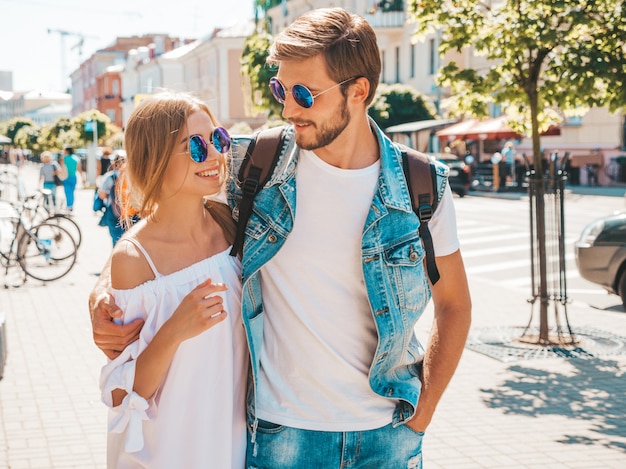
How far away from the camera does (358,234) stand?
2.44 meters

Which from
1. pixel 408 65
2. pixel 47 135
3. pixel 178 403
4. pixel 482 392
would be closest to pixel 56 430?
pixel 482 392

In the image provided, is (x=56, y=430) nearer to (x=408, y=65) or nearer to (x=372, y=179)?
(x=372, y=179)

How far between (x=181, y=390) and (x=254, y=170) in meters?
0.64

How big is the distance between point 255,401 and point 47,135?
6797 centimetres

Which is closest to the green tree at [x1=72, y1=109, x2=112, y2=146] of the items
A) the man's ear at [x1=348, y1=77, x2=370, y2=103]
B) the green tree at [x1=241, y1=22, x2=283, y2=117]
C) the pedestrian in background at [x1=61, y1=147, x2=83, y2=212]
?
the green tree at [x1=241, y1=22, x2=283, y2=117]

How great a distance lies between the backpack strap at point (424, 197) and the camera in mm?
2494

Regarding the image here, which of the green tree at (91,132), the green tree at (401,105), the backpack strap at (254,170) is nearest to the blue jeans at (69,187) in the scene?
the green tree at (401,105)

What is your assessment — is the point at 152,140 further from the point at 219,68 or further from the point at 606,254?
the point at 219,68

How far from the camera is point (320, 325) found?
2400 millimetres

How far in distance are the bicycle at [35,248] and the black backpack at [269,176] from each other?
905 centimetres

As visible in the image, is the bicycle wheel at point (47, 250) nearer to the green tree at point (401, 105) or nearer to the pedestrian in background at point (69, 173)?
the pedestrian in background at point (69, 173)

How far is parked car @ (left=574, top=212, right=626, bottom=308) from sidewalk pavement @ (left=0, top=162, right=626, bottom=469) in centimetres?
67

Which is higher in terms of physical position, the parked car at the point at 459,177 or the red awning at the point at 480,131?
the red awning at the point at 480,131

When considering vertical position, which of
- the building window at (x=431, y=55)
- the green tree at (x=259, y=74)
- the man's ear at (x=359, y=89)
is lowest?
the man's ear at (x=359, y=89)
